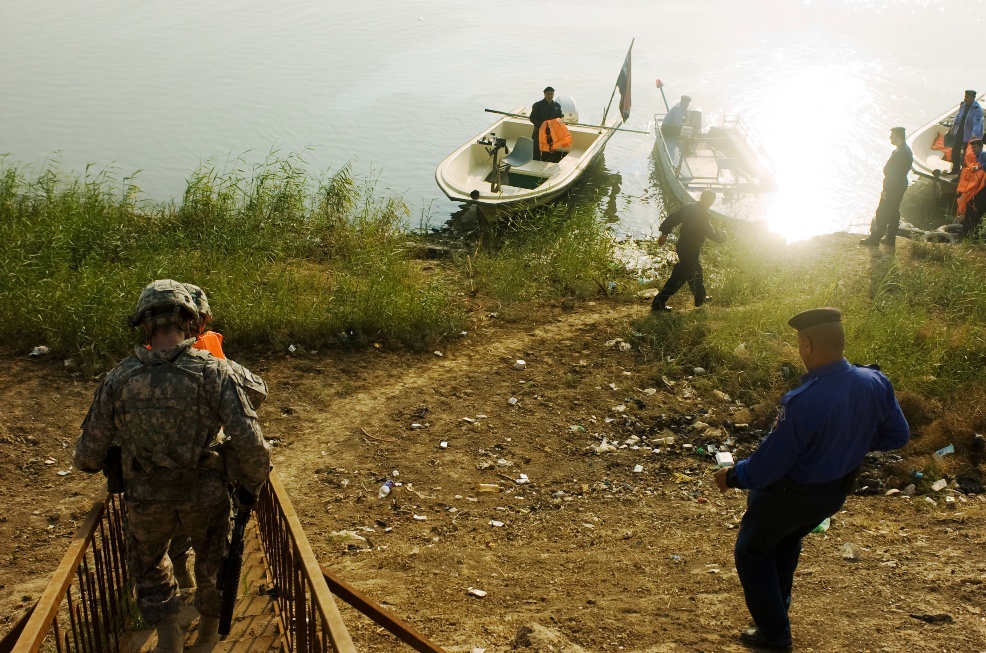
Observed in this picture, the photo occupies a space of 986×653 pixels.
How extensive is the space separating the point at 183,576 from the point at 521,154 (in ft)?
37.3

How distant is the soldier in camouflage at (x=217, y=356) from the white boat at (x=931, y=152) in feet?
47.9

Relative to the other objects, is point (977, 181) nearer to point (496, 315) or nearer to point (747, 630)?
point (496, 315)

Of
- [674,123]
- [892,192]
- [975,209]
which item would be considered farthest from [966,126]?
[674,123]

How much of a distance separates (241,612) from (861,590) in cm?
331

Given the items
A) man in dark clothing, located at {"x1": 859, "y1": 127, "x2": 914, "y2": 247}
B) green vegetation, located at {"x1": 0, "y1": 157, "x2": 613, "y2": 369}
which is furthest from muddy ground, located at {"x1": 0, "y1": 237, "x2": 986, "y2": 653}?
man in dark clothing, located at {"x1": 859, "y1": 127, "x2": 914, "y2": 247}

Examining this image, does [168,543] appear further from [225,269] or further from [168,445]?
[225,269]

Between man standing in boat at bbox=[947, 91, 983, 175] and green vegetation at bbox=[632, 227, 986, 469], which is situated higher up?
man standing in boat at bbox=[947, 91, 983, 175]

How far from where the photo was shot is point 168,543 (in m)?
3.64

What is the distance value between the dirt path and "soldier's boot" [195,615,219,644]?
802 mm

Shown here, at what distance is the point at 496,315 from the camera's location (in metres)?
9.12

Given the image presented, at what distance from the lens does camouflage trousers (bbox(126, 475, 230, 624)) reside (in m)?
3.45

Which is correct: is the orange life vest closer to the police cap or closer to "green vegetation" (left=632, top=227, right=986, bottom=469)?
the police cap

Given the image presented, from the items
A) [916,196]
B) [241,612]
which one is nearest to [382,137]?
[916,196]

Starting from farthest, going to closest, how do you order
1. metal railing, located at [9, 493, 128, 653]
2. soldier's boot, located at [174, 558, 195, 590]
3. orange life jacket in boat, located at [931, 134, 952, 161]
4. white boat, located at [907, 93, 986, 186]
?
white boat, located at [907, 93, 986, 186] → orange life jacket in boat, located at [931, 134, 952, 161] → soldier's boot, located at [174, 558, 195, 590] → metal railing, located at [9, 493, 128, 653]
